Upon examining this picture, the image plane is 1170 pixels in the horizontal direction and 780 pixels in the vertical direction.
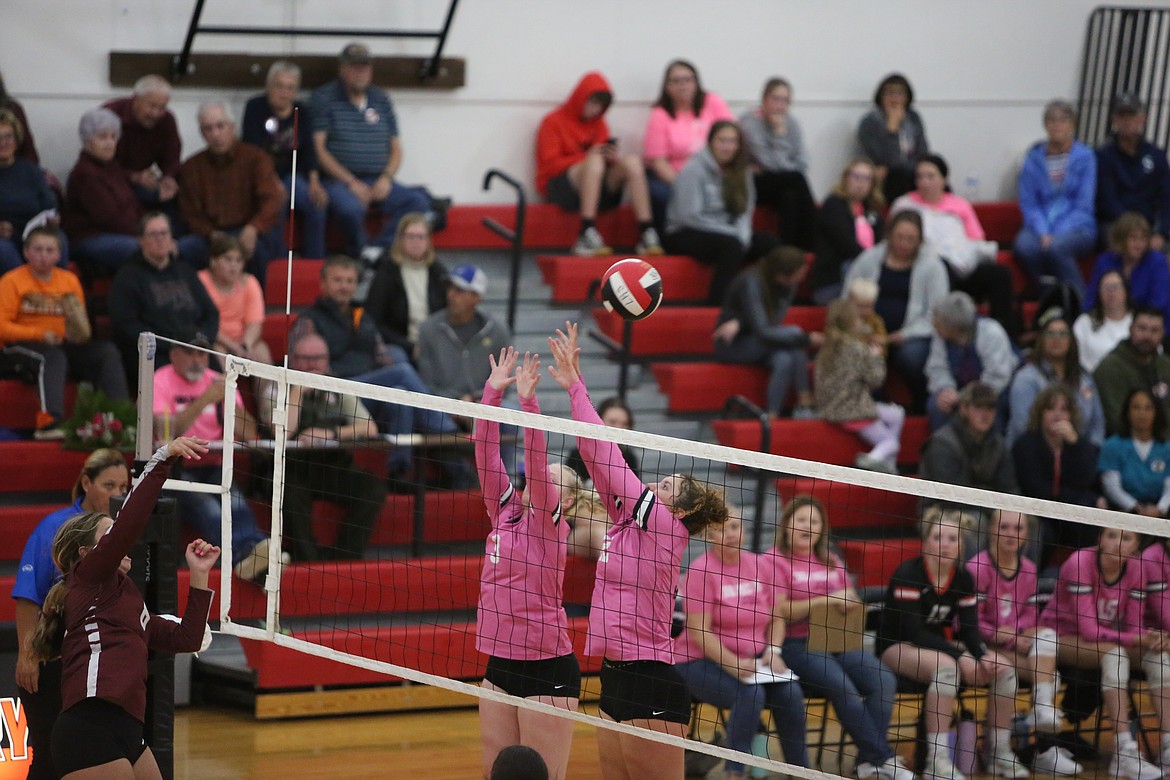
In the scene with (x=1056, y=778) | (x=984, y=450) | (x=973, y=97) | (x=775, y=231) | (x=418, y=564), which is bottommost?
(x=1056, y=778)

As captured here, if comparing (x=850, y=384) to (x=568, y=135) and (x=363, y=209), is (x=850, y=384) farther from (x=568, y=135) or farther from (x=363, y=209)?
(x=363, y=209)

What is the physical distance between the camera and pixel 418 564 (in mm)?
7906

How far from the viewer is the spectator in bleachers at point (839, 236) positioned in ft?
34.1

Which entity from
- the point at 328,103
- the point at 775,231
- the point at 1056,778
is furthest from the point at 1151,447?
the point at 328,103

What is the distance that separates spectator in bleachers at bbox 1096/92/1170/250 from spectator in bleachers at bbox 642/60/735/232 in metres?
3.03

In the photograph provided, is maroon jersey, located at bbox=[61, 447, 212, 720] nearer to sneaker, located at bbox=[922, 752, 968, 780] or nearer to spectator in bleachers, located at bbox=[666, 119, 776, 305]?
sneaker, located at bbox=[922, 752, 968, 780]

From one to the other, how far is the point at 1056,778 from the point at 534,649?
3466 mm

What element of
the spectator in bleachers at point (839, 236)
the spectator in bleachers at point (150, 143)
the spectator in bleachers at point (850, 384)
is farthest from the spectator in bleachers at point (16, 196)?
the spectator in bleachers at point (839, 236)

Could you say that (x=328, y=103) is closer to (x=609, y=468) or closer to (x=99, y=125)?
(x=99, y=125)

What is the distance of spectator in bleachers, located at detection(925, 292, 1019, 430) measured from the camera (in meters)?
9.56

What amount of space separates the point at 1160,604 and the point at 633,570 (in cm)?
378

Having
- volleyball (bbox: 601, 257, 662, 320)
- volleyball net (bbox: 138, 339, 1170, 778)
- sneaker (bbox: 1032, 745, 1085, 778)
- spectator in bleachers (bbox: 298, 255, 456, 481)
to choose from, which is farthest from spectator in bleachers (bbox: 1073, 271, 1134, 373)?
volleyball (bbox: 601, 257, 662, 320)

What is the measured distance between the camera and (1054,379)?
9391mm

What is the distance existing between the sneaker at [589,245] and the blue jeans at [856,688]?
3.89 metres
